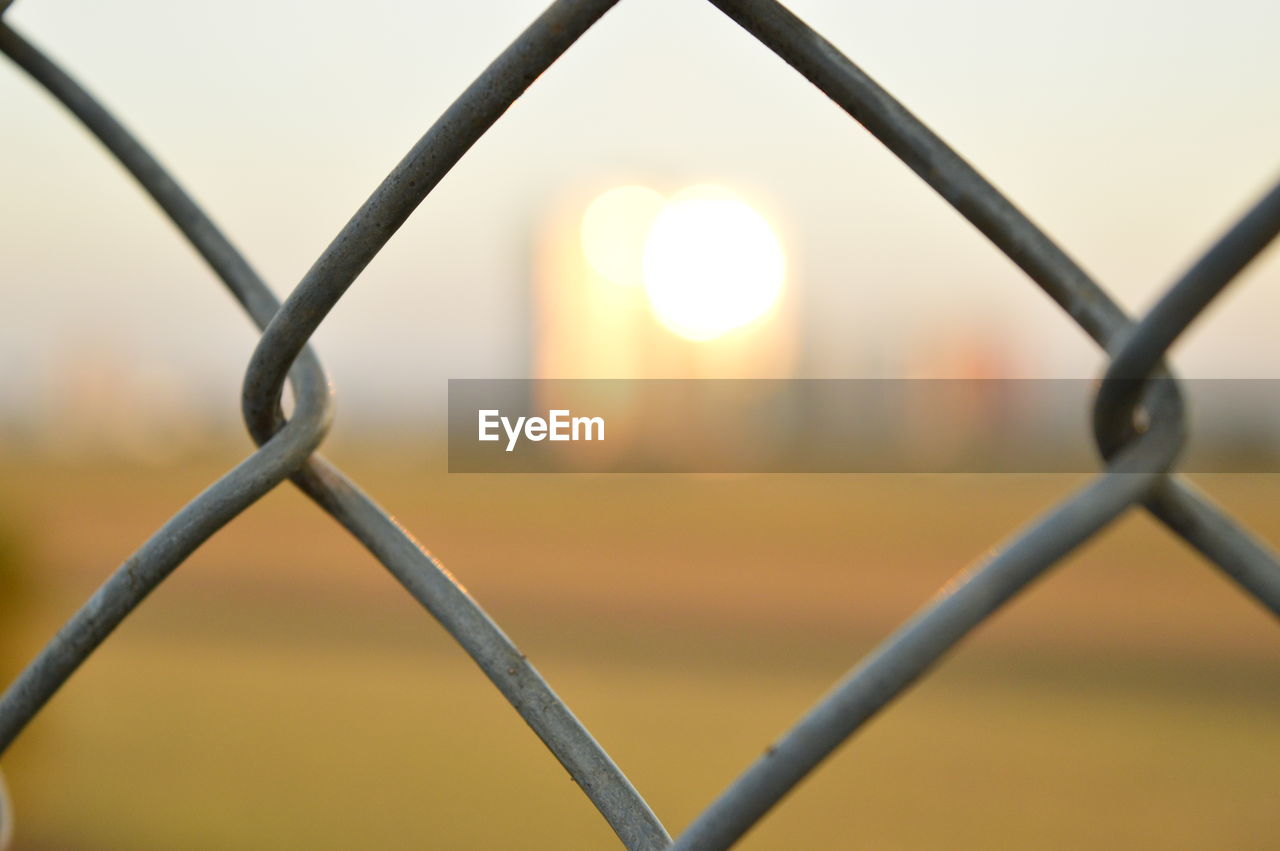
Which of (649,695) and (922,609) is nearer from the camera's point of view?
(922,609)

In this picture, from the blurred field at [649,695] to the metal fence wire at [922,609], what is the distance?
563mm

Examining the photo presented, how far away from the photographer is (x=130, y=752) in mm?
4031

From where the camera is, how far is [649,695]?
16.8 feet

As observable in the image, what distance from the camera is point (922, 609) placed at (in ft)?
0.66

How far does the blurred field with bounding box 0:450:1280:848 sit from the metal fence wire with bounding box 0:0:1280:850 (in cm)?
56

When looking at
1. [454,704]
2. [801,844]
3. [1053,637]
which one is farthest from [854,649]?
[801,844]

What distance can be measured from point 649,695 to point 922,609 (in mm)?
5098

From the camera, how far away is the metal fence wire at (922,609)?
0.18 metres

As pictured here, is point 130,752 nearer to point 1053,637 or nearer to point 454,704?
point 454,704

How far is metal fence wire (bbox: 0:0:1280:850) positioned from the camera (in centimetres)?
18

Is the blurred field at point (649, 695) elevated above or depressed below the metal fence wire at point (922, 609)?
below

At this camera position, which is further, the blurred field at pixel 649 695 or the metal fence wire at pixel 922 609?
the blurred field at pixel 649 695

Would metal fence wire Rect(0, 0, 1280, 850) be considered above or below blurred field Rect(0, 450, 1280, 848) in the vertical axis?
above

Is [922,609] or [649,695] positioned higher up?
[922,609]
